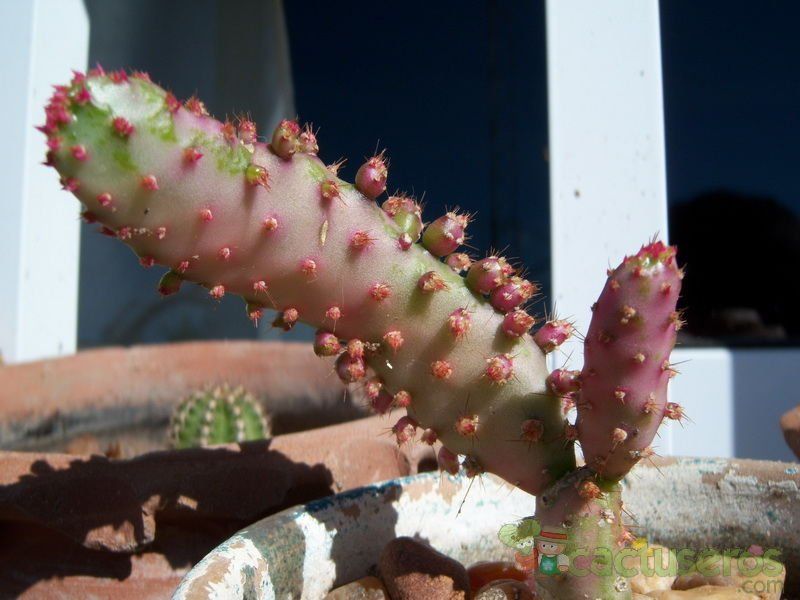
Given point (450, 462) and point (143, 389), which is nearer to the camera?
point (450, 462)

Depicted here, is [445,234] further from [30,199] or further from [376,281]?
[30,199]

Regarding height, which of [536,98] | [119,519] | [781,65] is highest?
[536,98]

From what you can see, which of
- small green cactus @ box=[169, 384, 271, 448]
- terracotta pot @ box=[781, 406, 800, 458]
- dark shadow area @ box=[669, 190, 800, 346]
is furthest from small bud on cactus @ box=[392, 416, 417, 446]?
dark shadow area @ box=[669, 190, 800, 346]

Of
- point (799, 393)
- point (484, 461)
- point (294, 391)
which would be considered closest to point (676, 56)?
point (799, 393)

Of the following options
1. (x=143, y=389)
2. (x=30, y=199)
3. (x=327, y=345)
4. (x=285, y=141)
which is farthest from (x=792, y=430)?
(x=30, y=199)

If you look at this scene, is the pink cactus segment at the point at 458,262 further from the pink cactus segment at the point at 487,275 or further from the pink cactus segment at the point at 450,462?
the pink cactus segment at the point at 450,462

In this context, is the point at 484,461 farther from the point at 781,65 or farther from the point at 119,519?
the point at 781,65
